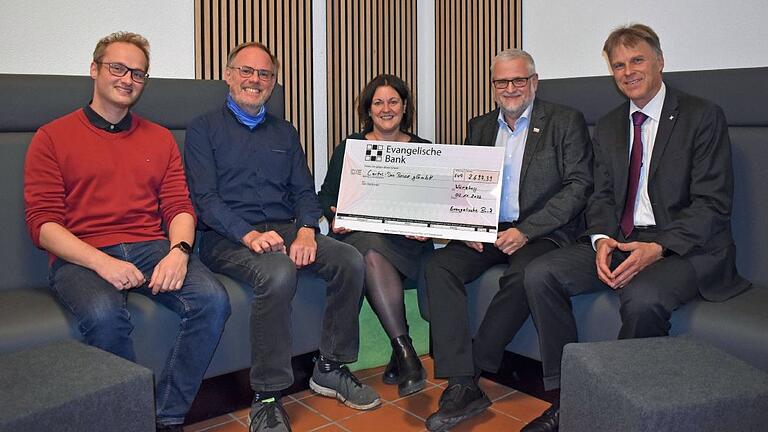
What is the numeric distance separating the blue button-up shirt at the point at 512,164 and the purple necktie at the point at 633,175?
0.46 m

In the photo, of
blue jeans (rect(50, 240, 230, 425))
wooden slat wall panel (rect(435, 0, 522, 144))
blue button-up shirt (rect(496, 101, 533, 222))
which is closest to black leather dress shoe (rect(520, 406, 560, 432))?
blue button-up shirt (rect(496, 101, 533, 222))

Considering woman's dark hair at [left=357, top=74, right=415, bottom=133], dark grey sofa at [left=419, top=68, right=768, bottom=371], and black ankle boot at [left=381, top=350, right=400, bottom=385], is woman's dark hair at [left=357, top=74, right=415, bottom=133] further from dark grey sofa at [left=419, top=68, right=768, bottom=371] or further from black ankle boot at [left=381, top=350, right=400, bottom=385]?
black ankle boot at [left=381, top=350, right=400, bottom=385]

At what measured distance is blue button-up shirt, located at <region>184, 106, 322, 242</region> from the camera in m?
2.77

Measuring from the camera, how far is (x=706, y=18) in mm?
3258

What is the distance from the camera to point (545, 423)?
7.77ft

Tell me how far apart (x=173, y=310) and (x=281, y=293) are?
0.39m

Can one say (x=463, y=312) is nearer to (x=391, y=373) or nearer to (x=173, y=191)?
(x=391, y=373)

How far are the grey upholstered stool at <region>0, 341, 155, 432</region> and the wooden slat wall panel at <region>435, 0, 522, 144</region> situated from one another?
3.11 metres

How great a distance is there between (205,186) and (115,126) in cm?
43

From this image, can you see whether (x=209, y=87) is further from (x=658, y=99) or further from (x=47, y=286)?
(x=658, y=99)

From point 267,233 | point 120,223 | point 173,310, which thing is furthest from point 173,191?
point 173,310

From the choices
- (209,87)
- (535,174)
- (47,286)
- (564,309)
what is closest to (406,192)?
(535,174)

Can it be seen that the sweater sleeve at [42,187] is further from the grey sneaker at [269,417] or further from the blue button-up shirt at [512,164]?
the blue button-up shirt at [512,164]

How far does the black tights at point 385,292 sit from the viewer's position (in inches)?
108
